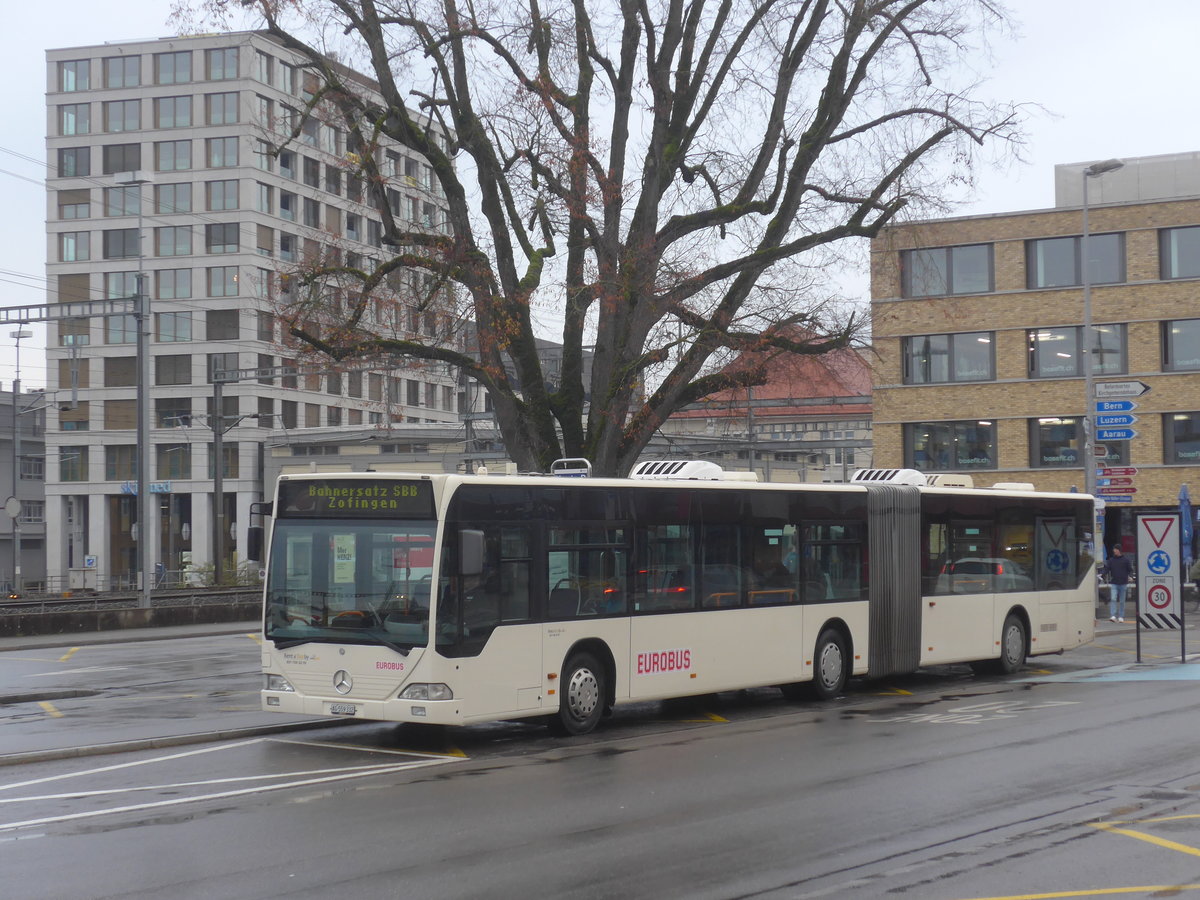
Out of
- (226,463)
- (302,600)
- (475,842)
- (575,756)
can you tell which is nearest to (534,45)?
(302,600)

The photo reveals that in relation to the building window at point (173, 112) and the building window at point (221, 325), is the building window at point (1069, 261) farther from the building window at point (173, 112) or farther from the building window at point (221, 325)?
the building window at point (173, 112)

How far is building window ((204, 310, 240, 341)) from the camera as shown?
3142 inches

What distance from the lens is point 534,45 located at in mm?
22328

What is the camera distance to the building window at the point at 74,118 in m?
80.9

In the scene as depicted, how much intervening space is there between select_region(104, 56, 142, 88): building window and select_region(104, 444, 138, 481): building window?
20.0 m

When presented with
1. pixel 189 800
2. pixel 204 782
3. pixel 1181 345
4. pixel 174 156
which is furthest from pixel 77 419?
pixel 189 800

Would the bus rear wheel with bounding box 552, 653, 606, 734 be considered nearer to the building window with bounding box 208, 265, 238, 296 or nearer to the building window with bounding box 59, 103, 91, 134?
the building window with bounding box 208, 265, 238, 296

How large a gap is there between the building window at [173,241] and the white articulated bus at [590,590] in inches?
2615

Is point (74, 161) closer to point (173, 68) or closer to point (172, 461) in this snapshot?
point (173, 68)

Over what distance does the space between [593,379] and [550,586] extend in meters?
7.97

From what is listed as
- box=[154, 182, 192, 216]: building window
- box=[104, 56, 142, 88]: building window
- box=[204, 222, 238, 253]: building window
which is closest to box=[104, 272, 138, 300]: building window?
box=[154, 182, 192, 216]: building window

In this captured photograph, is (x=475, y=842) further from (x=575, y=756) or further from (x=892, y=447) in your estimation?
(x=892, y=447)

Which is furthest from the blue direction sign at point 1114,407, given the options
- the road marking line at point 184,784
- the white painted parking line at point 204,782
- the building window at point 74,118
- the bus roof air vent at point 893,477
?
the building window at point 74,118

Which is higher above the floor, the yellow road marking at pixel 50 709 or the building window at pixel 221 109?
the building window at pixel 221 109
